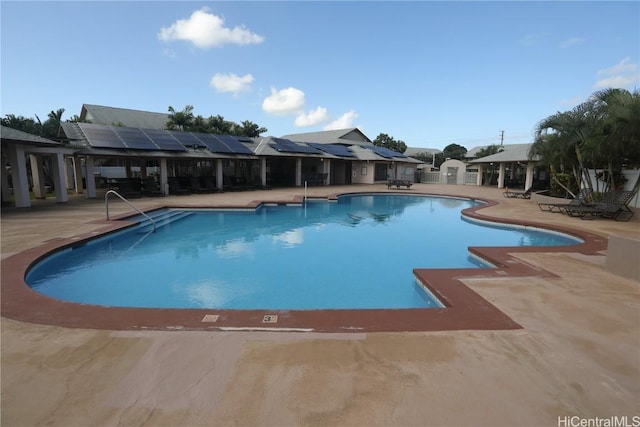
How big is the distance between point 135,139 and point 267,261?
1440 cm

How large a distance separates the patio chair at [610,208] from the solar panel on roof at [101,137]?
20.7 m

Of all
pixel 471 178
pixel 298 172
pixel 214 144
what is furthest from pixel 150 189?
pixel 471 178

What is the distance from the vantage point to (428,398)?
2.44 meters

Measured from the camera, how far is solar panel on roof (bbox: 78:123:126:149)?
1636 cm

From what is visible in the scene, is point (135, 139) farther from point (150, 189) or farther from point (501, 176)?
point (501, 176)

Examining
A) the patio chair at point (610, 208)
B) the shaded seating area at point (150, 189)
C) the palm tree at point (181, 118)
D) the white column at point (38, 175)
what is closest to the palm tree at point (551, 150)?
the patio chair at point (610, 208)

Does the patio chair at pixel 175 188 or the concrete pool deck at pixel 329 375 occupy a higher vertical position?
the patio chair at pixel 175 188

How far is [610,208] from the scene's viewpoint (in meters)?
11.8

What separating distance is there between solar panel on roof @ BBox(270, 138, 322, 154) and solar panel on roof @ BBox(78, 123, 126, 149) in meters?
10.0

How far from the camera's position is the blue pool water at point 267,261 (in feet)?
19.2

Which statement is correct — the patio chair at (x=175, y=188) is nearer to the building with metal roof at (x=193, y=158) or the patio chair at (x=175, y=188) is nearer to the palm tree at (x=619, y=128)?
the building with metal roof at (x=193, y=158)

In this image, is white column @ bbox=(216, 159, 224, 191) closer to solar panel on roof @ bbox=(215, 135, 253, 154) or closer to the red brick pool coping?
solar panel on roof @ bbox=(215, 135, 253, 154)

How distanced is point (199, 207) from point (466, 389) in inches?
534

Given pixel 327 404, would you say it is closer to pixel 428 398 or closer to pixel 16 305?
pixel 428 398
